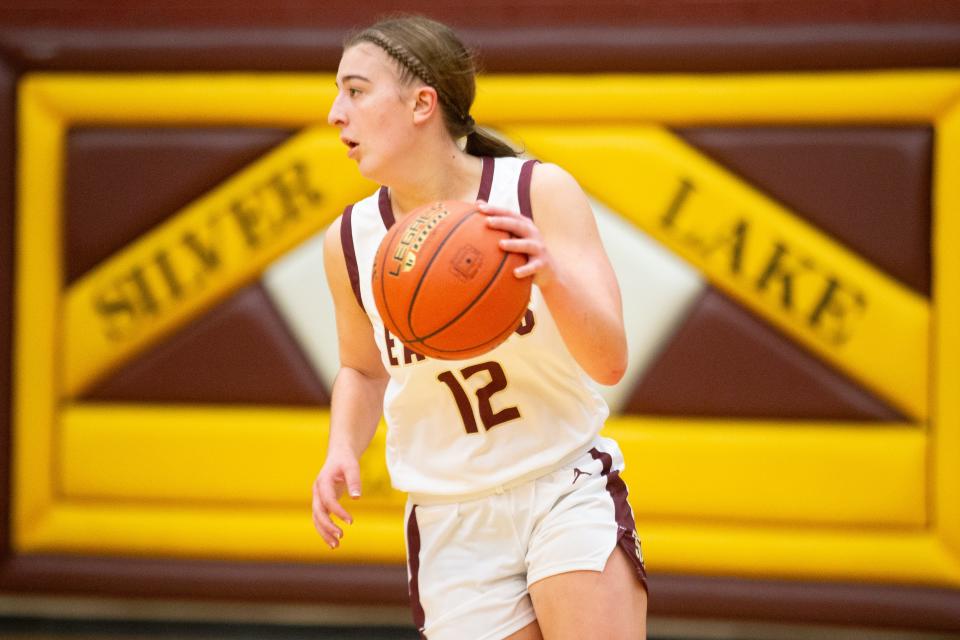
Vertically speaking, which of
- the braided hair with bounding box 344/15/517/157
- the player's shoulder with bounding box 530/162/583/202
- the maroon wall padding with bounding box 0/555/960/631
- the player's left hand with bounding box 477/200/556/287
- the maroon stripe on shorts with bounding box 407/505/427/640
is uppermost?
the braided hair with bounding box 344/15/517/157

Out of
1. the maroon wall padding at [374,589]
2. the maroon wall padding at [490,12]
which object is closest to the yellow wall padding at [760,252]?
the maroon wall padding at [490,12]

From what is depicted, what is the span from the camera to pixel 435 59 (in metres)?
1.90

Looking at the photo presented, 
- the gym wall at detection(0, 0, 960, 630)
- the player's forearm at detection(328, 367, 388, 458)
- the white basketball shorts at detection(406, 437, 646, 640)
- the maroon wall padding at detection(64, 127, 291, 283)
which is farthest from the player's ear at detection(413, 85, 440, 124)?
the maroon wall padding at detection(64, 127, 291, 283)

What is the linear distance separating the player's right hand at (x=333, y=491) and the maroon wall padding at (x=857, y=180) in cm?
219

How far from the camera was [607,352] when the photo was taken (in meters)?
1.71

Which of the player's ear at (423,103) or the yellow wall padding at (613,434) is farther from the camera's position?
the yellow wall padding at (613,434)

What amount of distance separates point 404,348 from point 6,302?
2527 mm

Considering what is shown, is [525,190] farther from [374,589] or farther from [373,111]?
[374,589]

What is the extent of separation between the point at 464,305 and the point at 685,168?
2.19 metres

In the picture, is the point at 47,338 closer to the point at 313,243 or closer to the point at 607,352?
the point at 313,243

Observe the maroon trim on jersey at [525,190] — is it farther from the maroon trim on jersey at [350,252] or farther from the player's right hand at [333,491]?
the player's right hand at [333,491]

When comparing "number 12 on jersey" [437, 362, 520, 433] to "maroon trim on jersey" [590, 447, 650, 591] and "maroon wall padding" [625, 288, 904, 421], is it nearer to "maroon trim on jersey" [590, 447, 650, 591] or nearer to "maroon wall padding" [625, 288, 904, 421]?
"maroon trim on jersey" [590, 447, 650, 591]

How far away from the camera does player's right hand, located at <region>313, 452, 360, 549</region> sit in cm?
182

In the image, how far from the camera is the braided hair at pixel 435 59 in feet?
6.18
